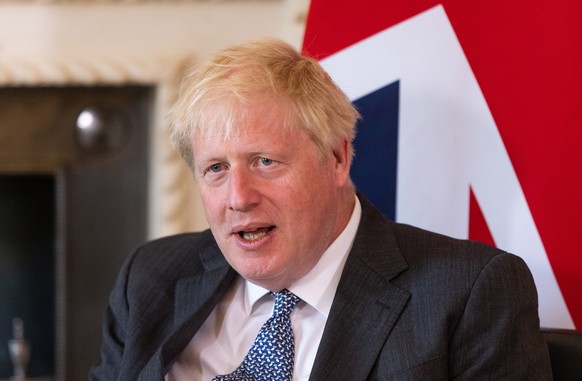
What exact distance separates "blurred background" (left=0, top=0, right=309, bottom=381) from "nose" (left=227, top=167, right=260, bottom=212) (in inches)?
57.9

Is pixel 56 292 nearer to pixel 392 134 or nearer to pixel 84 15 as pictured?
pixel 84 15

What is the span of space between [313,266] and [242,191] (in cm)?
19

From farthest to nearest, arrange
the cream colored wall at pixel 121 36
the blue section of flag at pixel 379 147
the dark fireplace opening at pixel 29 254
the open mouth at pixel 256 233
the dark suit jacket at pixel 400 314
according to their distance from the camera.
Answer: the dark fireplace opening at pixel 29 254 → the cream colored wall at pixel 121 36 → the blue section of flag at pixel 379 147 → the open mouth at pixel 256 233 → the dark suit jacket at pixel 400 314

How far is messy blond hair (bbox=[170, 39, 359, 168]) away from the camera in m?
1.49

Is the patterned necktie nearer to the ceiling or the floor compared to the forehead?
nearer to the floor

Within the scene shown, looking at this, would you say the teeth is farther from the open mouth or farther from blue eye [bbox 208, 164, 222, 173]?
blue eye [bbox 208, 164, 222, 173]

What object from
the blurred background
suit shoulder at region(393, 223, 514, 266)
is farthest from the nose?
the blurred background

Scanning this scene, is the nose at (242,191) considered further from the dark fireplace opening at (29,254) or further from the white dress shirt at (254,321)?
the dark fireplace opening at (29,254)

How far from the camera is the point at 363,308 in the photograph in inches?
59.9

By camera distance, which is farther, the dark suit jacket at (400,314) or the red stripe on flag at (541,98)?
the red stripe on flag at (541,98)

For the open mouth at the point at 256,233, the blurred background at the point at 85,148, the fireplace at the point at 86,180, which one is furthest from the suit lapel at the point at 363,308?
the fireplace at the point at 86,180

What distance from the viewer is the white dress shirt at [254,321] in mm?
1574

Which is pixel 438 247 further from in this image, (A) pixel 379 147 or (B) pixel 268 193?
(A) pixel 379 147

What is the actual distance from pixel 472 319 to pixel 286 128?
1.29ft
